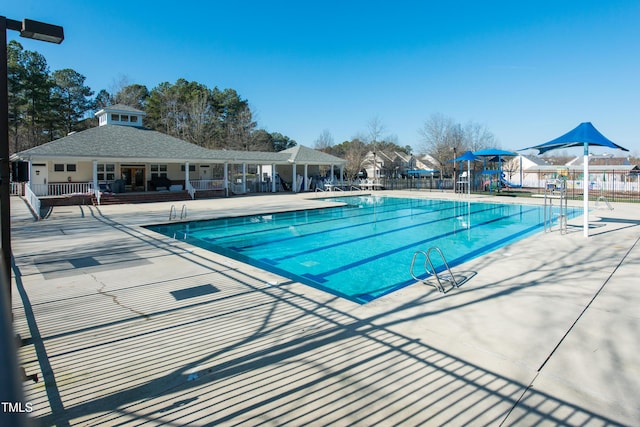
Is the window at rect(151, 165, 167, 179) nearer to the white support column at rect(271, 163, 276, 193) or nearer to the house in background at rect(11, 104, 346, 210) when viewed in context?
the house in background at rect(11, 104, 346, 210)

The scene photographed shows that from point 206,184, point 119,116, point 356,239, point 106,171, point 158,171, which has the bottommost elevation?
point 356,239

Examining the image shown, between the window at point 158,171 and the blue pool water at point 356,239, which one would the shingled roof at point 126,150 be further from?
the blue pool water at point 356,239

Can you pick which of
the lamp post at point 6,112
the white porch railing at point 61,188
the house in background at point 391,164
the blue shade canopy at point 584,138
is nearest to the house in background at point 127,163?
the white porch railing at point 61,188

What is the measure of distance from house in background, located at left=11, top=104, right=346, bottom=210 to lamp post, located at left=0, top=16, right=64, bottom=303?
19038 mm

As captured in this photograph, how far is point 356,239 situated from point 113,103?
45.7 m

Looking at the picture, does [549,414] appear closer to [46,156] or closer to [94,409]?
[94,409]

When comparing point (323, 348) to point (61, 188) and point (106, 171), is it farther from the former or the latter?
point (106, 171)

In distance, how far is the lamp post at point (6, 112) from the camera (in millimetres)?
3770

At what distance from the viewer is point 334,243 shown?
41.7 ft

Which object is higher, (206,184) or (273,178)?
(273,178)

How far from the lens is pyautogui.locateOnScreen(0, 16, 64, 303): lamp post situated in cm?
377

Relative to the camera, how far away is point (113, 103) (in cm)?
4775

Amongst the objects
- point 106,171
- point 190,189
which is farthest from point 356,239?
point 106,171

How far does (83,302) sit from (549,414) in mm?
5971
